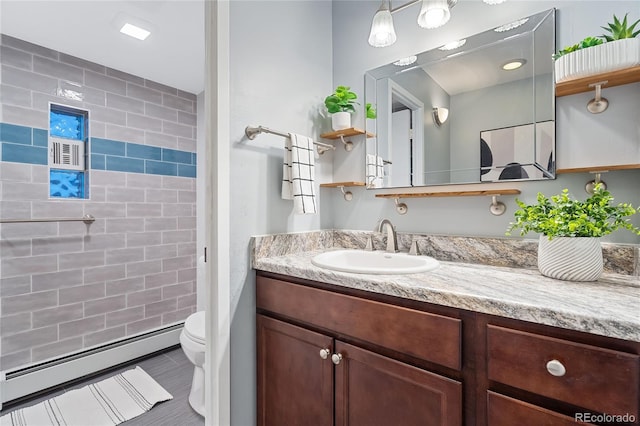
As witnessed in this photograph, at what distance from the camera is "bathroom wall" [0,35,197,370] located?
1.89 meters

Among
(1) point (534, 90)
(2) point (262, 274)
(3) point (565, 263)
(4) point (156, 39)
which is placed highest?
(4) point (156, 39)

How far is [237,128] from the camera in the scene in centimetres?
129

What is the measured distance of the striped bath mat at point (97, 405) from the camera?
1.63 m

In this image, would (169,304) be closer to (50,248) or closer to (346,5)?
(50,248)

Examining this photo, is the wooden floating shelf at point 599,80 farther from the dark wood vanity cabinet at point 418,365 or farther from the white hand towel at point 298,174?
the white hand towel at point 298,174

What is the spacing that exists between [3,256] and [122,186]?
800mm

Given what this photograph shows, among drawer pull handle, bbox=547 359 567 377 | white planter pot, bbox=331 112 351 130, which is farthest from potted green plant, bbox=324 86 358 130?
drawer pull handle, bbox=547 359 567 377

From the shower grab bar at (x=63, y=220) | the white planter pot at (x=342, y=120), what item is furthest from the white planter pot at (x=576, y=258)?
the shower grab bar at (x=63, y=220)

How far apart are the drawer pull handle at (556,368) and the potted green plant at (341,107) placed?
4.05 ft

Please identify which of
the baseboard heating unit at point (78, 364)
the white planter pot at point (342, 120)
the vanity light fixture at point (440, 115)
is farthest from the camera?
the baseboard heating unit at point (78, 364)

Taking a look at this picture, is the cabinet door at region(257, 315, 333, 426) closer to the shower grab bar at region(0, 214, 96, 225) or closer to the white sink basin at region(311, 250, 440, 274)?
the white sink basin at region(311, 250, 440, 274)

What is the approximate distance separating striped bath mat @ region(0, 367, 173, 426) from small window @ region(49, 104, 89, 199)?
1.29 metres

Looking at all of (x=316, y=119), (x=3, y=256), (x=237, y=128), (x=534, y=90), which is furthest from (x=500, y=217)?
(x=3, y=256)

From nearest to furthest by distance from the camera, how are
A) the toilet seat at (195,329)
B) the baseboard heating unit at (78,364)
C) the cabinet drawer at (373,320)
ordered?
the cabinet drawer at (373,320) < the toilet seat at (195,329) < the baseboard heating unit at (78,364)
